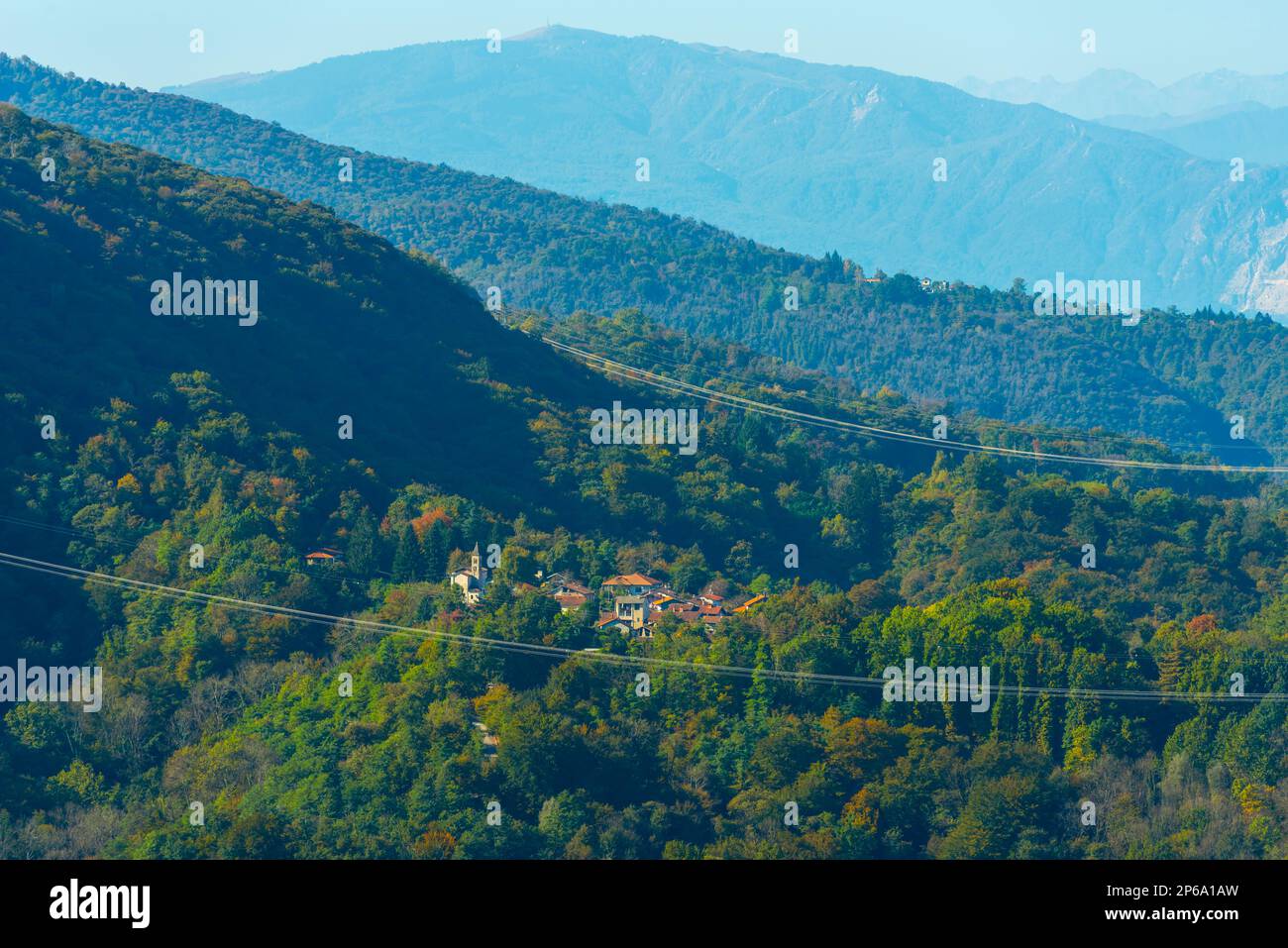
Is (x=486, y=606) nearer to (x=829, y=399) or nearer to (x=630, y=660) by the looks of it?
(x=630, y=660)

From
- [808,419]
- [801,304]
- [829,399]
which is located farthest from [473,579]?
[801,304]

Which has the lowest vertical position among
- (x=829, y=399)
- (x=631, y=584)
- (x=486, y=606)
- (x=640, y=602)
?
(x=640, y=602)

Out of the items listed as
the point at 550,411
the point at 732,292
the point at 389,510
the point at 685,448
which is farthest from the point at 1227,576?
the point at 732,292

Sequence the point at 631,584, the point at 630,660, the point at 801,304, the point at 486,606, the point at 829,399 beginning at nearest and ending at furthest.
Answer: the point at 630,660 < the point at 486,606 < the point at 631,584 < the point at 829,399 < the point at 801,304

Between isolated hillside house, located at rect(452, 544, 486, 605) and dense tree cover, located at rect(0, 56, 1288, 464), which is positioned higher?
dense tree cover, located at rect(0, 56, 1288, 464)

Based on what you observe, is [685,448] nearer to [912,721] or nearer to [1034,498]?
[1034,498]

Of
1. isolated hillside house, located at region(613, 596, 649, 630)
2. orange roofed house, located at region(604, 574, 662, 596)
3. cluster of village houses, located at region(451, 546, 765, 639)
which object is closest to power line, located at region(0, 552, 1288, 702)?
cluster of village houses, located at region(451, 546, 765, 639)

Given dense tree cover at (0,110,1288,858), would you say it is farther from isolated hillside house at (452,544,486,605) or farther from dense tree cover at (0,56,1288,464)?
dense tree cover at (0,56,1288,464)
